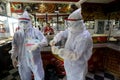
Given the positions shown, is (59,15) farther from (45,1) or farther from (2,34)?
(2,34)

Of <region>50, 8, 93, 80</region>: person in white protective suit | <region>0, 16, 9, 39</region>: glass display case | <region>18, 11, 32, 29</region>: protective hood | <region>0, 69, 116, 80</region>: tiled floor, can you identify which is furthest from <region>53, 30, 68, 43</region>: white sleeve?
<region>0, 16, 9, 39</region>: glass display case

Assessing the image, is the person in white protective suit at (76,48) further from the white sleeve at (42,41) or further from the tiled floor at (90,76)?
the tiled floor at (90,76)

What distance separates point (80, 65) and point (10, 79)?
2.18 meters

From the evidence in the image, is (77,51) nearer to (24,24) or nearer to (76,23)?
(76,23)

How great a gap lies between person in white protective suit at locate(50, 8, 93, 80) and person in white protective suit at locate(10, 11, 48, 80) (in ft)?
1.95

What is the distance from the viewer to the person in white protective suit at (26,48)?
2348mm

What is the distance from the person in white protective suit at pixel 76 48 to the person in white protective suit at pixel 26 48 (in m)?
0.59

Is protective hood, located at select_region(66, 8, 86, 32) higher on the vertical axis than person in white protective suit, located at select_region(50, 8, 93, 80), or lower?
higher

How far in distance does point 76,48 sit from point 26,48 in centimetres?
101

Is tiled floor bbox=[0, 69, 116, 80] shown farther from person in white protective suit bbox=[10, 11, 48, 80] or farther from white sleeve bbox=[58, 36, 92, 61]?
white sleeve bbox=[58, 36, 92, 61]

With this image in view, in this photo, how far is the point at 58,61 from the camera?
3.41 m

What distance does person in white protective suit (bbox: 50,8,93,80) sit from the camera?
1.73 meters

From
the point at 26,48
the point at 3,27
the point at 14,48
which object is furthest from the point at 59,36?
the point at 3,27

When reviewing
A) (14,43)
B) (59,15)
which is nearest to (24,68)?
(14,43)
